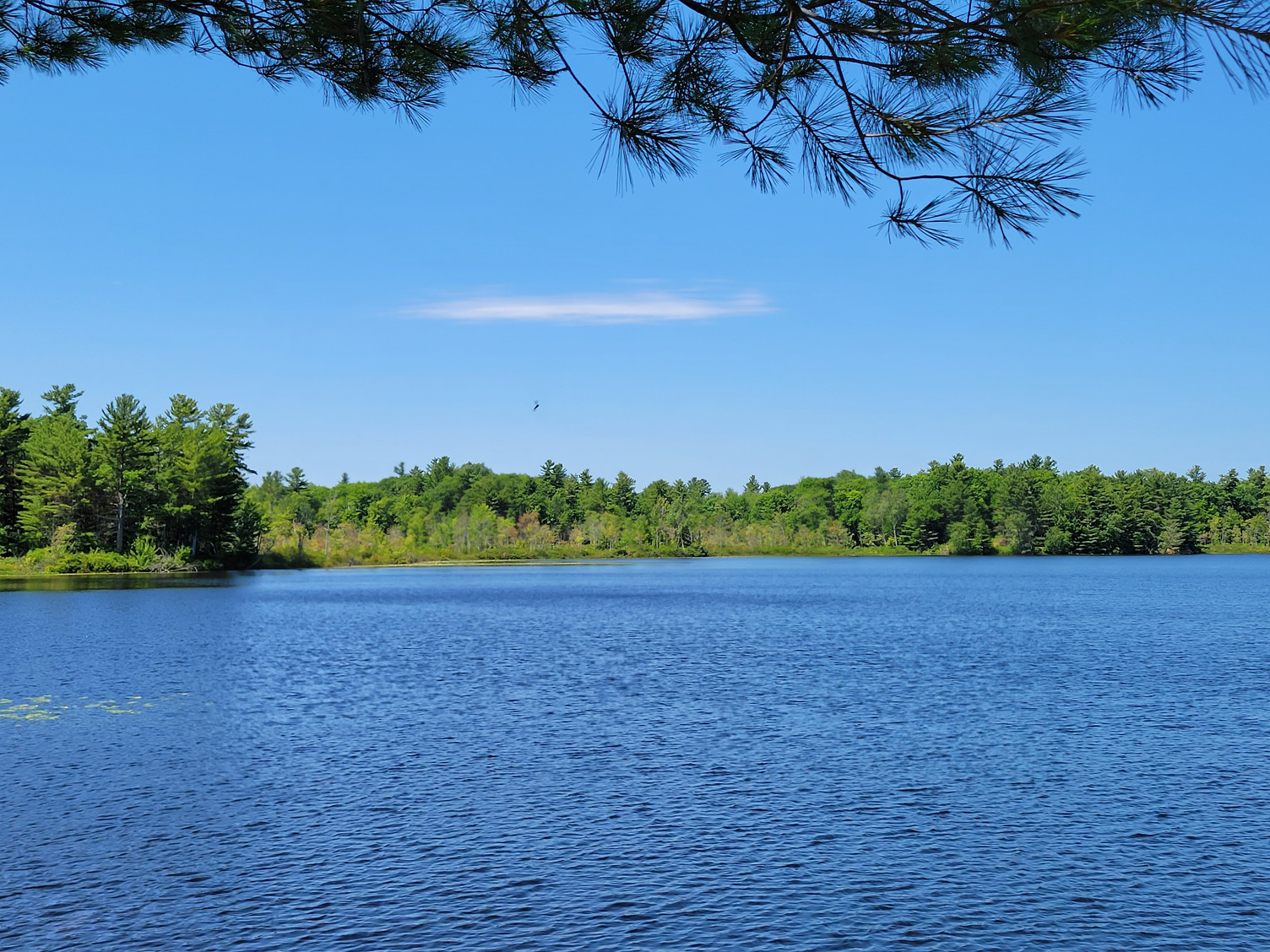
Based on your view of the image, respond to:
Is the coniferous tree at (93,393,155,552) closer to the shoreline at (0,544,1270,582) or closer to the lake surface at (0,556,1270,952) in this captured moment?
the shoreline at (0,544,1270,582)

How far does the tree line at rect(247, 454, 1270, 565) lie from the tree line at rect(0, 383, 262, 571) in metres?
40.2

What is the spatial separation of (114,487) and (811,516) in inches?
4578

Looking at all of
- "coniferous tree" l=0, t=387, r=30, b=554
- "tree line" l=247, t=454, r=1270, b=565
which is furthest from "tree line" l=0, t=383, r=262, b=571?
"tree line" l=247, t=454, r=1270, b=565

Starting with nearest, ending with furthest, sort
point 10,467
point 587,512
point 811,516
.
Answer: point 10,467, point 587,512, point 811,516

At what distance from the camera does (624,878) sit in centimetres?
1148

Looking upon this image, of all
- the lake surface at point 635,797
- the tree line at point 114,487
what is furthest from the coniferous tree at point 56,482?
the lake surface at point 635,797

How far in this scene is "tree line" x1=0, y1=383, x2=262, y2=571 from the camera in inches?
2980

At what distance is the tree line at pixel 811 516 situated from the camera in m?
143

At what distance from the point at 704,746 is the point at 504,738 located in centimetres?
354

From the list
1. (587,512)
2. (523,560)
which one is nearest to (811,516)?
(587,512)

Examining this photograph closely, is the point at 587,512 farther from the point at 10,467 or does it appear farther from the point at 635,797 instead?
the point at 635,797

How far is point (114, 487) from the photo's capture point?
3073 inches

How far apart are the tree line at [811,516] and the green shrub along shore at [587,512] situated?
28 centimetres

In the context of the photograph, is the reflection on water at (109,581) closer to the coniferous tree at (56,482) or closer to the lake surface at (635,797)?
the coniferous tree at (56,482)
